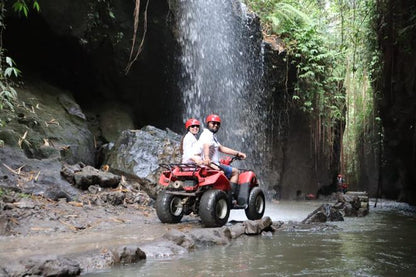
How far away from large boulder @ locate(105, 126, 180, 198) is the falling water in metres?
3.41

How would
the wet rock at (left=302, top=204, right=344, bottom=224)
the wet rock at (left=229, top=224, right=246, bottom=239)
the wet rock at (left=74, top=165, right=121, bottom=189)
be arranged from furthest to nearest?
1. the wet rock at (left=74, top=165, right=121, bottom=189)
2. the wet rock at (left=302, top=204, right=344, bottom=224)
3. the wet rock at (left=229, top=224, right=246, bottom=239)

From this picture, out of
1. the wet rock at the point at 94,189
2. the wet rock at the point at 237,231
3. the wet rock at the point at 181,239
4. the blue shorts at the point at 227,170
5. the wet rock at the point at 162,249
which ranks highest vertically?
the blue shorts at the point at 227,170

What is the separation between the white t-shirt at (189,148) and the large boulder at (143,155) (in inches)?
89.9

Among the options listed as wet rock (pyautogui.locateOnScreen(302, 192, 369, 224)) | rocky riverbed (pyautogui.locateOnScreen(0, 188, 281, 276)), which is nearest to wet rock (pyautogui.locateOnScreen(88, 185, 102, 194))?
rocky riverbed (pyautogui.locateOnScreen(0, 188, 281, 276))

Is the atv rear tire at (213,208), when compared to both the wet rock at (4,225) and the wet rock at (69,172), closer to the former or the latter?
the wet rock at (4,225)

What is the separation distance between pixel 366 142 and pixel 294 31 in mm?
10071

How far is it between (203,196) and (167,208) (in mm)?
731

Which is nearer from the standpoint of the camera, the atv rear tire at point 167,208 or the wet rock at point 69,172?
the atv rear tire at point 167,208

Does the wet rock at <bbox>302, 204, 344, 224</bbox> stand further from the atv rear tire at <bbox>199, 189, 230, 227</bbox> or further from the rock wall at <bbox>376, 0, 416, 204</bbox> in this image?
the rock wall at <bbox>376, 0, 416, 204</bbox>

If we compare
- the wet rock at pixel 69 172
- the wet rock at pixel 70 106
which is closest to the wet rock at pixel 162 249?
the wet rock at pixel 69 172

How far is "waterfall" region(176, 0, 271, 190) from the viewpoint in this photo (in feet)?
42.4

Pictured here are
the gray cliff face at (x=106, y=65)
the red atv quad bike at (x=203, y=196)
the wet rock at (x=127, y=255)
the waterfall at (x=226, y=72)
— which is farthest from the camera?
the waterfall at (x=226, y=72)

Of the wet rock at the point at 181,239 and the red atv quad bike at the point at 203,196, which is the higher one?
the red atv quad bike at the point at 203,196

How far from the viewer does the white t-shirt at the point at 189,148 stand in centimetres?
691
